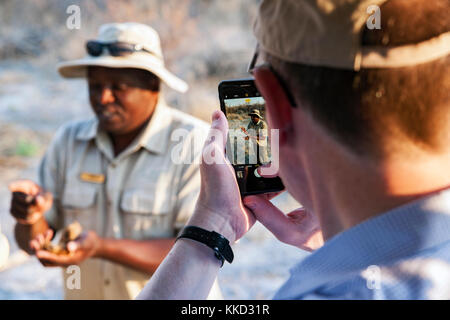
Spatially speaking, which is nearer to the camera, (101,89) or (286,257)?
(101,89)

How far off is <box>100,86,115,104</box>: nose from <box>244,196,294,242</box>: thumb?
4.62ft

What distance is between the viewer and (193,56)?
830 cm

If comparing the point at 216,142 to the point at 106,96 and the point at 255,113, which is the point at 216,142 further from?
the point at 106,96

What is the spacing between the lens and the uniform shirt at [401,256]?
2.60 feet

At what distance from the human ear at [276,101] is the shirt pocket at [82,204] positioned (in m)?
1.73

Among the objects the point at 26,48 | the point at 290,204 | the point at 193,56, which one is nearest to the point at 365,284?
the point at 290,204

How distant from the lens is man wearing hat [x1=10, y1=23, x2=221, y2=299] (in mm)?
2322

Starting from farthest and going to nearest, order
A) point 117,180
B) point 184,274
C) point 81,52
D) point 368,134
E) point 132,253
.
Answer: point 81,52 < point 117,180 < point 132,253 < point 184,274 < point 368,134

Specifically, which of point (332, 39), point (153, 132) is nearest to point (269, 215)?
point (332, 39)

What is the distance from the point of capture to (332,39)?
0.82 meters

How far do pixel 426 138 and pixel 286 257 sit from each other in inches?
173

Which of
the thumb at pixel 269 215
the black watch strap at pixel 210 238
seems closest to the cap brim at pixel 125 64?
the thumb at pixel 269 215

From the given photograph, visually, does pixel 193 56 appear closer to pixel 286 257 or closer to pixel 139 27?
pixel 286 257

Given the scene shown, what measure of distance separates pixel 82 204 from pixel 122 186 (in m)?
0.20
